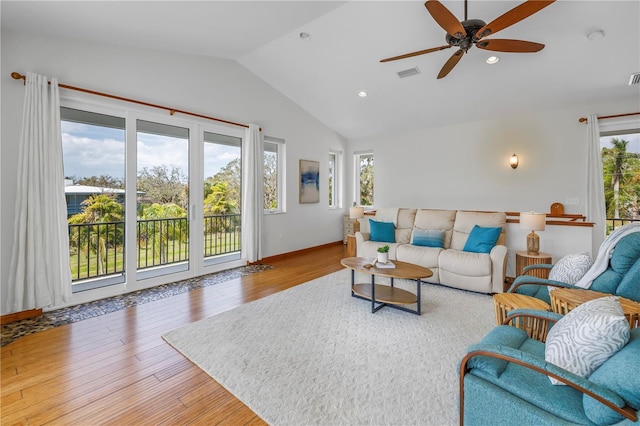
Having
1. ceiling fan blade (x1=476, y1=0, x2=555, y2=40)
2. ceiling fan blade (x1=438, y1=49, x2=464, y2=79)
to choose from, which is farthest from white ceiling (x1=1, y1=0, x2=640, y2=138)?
ceiling fan blade (x1=476, y1=0, x2=555, y2=40)

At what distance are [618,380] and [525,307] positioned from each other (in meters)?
1.23

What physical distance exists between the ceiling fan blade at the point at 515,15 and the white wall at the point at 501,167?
117 inches

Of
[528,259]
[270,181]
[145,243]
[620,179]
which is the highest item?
[270,181]

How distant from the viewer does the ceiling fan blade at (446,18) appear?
Answer: 2.39 metres

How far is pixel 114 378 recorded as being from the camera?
2.14 m

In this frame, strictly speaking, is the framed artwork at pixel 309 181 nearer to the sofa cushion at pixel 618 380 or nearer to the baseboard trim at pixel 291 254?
the baseboard trim at pixel 291 254

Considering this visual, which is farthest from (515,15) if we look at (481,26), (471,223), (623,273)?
(471,223)

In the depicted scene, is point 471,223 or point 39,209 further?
point 471,223

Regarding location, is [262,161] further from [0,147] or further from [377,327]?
[377,327]

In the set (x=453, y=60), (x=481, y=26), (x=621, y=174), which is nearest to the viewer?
(x=481, y=26)

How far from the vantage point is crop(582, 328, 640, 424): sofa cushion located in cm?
106

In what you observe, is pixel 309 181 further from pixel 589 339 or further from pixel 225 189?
pixel 589 339

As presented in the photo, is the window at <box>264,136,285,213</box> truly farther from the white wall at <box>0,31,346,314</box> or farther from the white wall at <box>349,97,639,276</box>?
the white wall at <box>349,97,639,276</box>

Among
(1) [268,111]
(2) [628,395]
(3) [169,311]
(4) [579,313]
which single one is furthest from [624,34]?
(3) [169,311]
